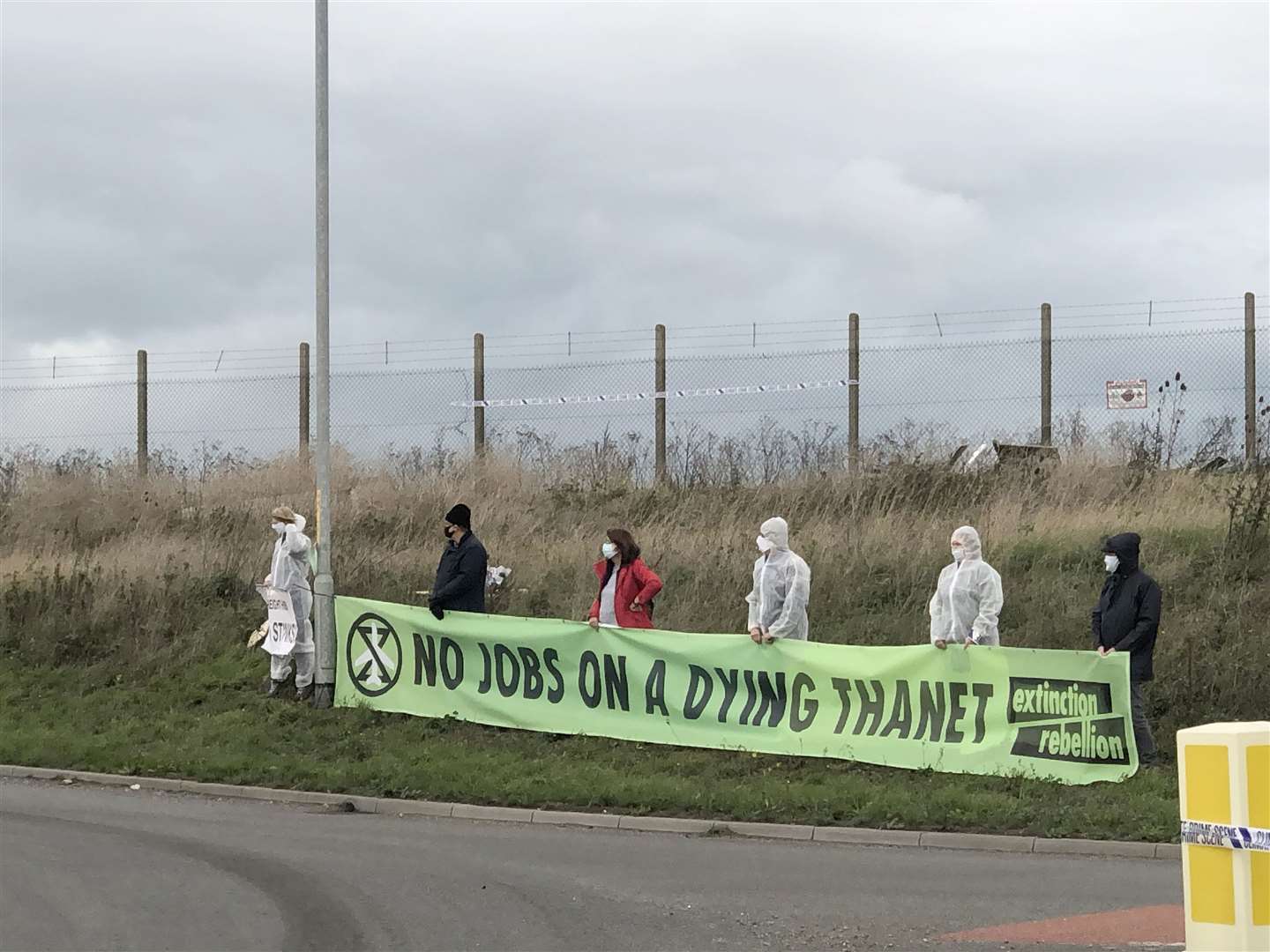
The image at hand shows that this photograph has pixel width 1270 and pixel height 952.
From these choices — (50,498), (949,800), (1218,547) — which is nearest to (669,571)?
(1218,547)

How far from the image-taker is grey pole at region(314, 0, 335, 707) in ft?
52.0

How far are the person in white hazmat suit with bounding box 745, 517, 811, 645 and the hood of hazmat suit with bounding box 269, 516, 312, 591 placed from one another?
5360 mm

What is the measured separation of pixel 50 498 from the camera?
81.3ft

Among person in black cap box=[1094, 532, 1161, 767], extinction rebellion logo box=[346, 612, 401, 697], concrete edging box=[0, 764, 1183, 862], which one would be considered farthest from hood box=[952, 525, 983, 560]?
extinction rebellion logo box=[346, 612, 401, 697]

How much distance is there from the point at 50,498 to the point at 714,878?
18518mm

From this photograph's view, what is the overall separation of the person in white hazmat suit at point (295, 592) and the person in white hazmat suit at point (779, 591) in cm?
521

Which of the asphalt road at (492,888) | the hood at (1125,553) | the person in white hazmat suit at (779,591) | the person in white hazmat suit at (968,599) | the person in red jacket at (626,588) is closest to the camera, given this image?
the asphalt road at (492,888)

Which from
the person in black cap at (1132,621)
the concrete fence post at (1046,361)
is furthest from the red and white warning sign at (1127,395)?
the person in black cap at (1132,621)

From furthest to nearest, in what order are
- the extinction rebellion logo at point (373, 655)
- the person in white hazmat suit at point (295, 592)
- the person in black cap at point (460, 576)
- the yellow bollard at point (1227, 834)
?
the person in white hazmat suit at point (295, 592)
the extinction rebellion logo at point (373, 655)
the person in black cap at point (460, 576)
the yellow bollard at point (1227, 834)

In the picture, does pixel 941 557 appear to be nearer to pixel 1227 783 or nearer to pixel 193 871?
pixel 193 871

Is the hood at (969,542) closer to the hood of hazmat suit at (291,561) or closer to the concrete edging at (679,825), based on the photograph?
the concrete edging at (679,825)

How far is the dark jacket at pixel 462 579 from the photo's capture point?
15.3 meters

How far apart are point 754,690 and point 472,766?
2.59 metres

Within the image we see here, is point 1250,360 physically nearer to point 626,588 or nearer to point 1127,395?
point 1127,395
